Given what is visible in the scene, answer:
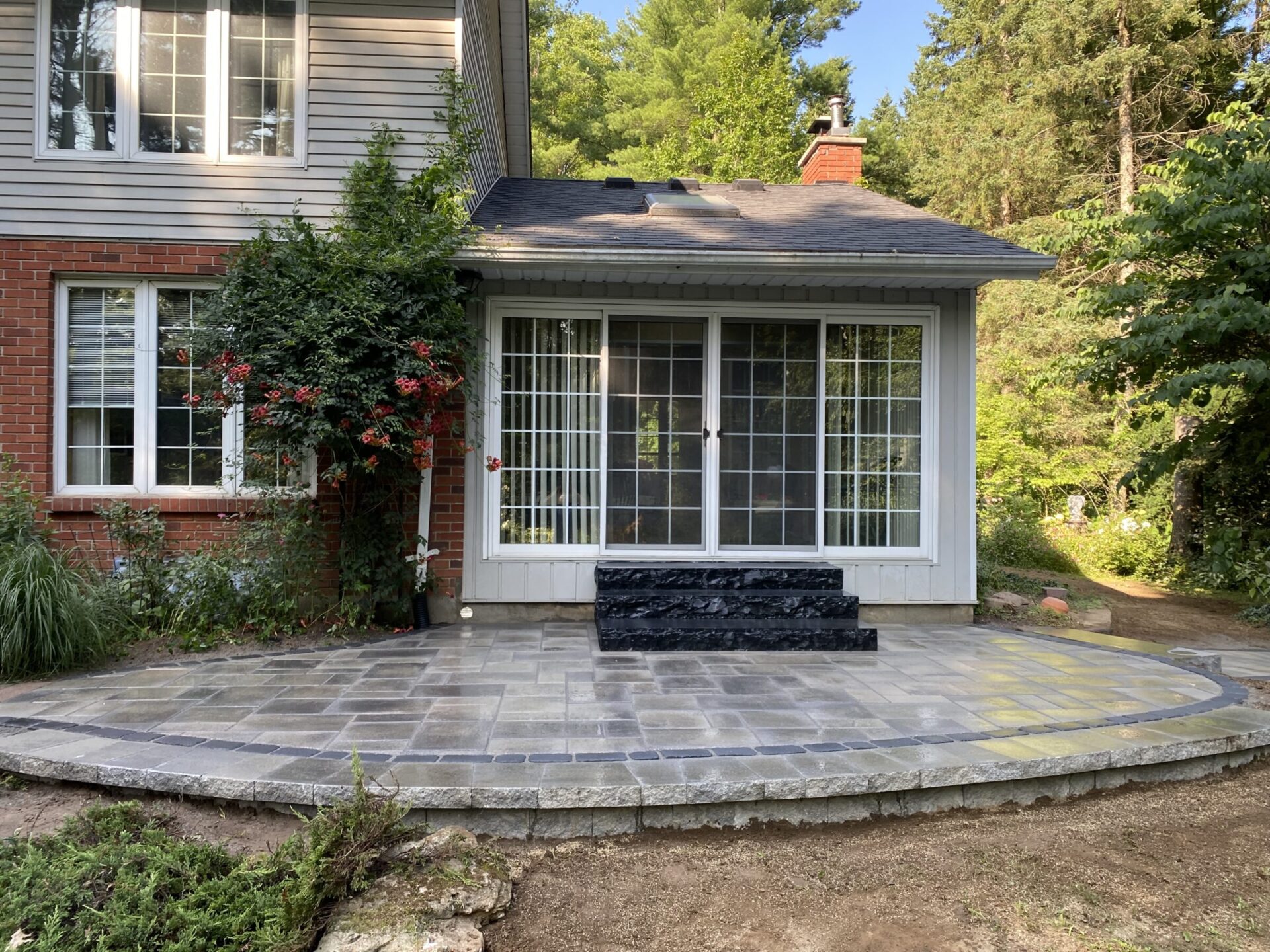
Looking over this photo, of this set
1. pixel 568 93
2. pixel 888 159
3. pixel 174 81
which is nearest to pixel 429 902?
pixel 174 81

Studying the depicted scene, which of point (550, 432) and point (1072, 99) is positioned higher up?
point (1072, 99)

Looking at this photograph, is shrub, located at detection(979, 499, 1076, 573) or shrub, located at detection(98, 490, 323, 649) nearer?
shrub, located at detection(98, 490, 323, 649)

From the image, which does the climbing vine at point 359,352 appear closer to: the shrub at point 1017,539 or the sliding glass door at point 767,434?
the sliding glass door at point 767,434

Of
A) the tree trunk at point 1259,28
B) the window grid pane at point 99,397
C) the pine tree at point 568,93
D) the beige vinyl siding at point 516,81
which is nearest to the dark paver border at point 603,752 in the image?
the window grid pane at point 99,397

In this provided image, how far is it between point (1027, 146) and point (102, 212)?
1570cm

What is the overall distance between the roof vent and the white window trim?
1.11 meters

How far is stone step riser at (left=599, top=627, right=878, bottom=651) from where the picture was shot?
5.16 meters

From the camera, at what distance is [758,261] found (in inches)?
212

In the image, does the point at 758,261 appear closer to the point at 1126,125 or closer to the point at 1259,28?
the point at 1126,125

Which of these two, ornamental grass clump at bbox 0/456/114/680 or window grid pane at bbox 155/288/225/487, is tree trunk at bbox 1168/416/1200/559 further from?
ornamental grass clump at bbox 0/456/114/680

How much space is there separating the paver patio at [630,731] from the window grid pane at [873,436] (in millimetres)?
1345

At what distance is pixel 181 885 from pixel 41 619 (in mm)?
2753

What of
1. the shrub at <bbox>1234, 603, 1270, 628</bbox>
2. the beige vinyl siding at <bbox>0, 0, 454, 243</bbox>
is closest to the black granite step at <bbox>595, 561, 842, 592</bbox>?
the beige vinyl siding at <bbox>0, 0, 454, 243</bbox>

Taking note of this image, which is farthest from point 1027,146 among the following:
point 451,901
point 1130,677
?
point 451,901
